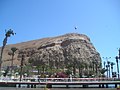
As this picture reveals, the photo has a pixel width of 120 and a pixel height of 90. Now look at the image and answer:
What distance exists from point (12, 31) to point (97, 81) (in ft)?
98.8

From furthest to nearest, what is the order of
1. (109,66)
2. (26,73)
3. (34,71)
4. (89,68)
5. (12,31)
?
(89,68), (34,71), (26,73), (109,66), (12,31)

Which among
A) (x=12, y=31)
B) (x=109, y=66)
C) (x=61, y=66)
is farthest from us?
(x=61, y=66)

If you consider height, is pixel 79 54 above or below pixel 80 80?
above

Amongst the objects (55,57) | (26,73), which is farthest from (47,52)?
(26,73)

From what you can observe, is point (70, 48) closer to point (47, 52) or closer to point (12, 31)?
point (47, 52)

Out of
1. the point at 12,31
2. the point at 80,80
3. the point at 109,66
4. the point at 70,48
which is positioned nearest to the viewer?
the point at 12,31

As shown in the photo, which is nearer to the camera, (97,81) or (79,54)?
(97,81)

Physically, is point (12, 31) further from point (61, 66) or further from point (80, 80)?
point (61, 66)

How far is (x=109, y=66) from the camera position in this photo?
126500 mm

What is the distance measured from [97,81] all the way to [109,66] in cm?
3908

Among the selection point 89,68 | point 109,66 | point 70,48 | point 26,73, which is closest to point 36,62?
point 70,48

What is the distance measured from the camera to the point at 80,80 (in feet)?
308

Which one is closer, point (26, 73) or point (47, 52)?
point (26, 73)

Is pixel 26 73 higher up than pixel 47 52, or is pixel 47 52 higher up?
pixel 47 52
